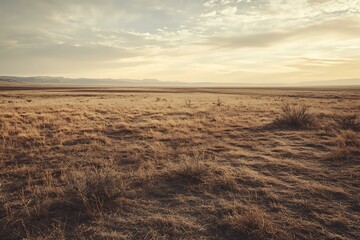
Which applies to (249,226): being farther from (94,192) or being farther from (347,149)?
(347,149)

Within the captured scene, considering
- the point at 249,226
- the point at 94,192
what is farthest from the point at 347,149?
the point at 94,192

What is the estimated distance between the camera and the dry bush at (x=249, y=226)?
10.9ft

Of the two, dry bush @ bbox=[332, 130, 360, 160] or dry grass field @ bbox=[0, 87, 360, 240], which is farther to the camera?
dry bush @ bbox=[332, 130, 360, 160]

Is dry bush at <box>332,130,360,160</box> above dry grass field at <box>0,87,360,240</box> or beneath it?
above

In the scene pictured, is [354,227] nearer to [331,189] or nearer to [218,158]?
[331,189]

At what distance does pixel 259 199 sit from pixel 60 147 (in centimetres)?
695

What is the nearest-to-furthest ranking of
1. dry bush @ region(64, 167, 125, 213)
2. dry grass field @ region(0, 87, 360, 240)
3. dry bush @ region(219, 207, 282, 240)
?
1. dry bush @ region(219, 207, 282, 240)
2. dry grass field @ region(0, 87, 360, 240)
3. dry bush @ region(64, 167, 125, 213)

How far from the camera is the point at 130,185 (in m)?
5.07

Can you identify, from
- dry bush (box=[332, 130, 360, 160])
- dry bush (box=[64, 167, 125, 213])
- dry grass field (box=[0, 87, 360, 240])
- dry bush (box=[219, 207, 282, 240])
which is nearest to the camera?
dry bush (box=[219, 207, 282, 240])

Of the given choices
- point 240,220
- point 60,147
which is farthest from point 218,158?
point 60,147

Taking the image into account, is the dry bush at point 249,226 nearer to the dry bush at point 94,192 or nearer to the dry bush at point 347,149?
Answer: the dry bush at point 94,192

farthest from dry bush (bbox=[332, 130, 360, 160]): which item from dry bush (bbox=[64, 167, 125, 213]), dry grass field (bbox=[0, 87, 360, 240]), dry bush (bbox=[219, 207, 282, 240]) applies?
dry bush (bbox=[64, 167, 125, 213])

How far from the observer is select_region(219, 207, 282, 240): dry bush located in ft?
10.9

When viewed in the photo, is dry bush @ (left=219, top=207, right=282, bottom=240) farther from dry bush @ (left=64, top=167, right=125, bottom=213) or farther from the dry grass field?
dry bush @ (left=64, top=167, right=125, bottom=213)
